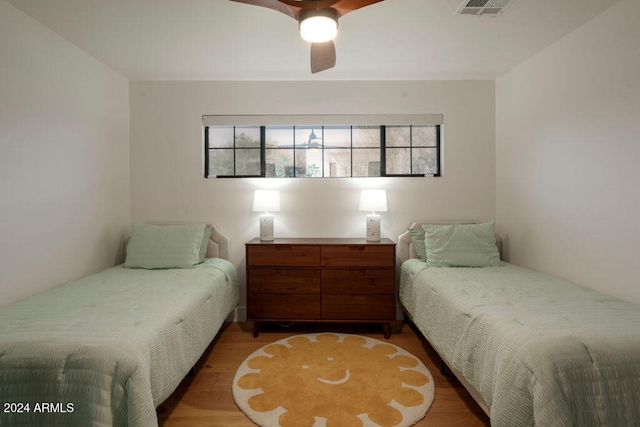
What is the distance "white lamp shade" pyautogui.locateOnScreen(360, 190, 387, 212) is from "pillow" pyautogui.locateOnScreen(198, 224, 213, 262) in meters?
1.48

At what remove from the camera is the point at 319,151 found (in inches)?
135

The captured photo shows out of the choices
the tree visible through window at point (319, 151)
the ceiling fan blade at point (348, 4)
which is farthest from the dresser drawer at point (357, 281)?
the ceiling fan blade at point (348, 4)

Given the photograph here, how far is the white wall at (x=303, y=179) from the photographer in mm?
3273

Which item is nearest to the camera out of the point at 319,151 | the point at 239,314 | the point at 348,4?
the point at 348,4

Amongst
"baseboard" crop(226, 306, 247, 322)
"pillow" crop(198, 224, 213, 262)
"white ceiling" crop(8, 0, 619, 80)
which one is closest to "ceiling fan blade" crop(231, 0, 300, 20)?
"white ceiling" crop(8, 0, 619, 80)

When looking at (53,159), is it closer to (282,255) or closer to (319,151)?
(282,255)

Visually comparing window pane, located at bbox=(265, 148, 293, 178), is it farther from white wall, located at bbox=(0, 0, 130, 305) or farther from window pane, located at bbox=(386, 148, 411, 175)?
white wall, located at bbox=(0, 0, 130, 305)

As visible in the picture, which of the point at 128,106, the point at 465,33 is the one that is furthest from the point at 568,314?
the point at 128,106

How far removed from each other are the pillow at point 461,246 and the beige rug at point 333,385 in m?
0.84

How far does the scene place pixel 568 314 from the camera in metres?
1.62

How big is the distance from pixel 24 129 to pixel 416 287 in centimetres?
296

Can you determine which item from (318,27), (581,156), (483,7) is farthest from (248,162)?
(581,156)

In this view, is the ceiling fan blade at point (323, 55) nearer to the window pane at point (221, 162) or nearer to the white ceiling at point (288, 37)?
the white ceiling at point (288, 37)

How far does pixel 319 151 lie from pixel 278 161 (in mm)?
439
